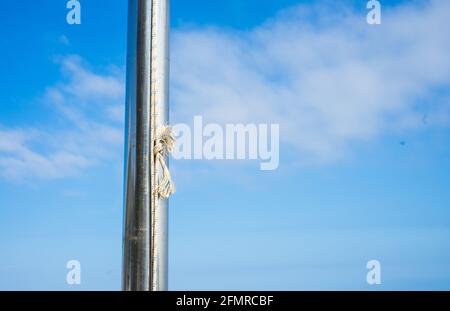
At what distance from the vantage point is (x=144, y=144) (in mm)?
1553

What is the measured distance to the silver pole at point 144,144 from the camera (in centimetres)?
151

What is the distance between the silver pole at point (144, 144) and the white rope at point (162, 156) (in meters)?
0.01

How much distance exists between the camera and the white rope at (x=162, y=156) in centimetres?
157

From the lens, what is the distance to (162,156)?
1.60m

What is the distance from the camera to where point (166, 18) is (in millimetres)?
1648

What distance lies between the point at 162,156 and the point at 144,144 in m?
0.07

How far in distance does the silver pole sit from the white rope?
15 millimetres

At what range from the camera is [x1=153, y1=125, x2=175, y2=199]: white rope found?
5.16 feet

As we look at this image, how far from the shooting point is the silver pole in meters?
1.51
